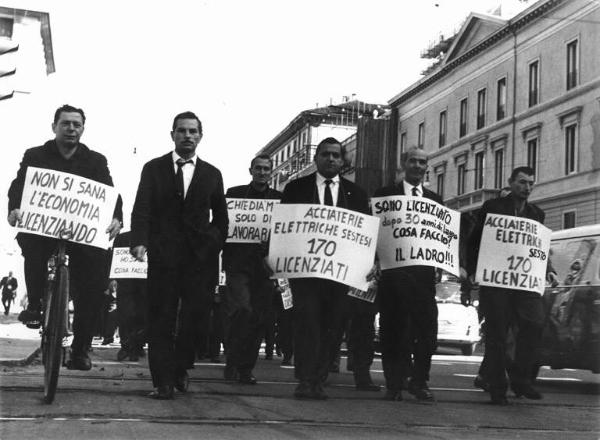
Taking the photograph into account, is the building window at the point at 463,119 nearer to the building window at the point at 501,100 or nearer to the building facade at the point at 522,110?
the building facade at the point at 522,110

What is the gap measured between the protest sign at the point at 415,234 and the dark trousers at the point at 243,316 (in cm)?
150

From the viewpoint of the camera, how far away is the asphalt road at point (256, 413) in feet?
16.4

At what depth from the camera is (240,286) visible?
873cm

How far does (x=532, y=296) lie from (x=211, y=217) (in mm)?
2838

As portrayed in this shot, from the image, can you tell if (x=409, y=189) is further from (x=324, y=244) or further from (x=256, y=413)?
(x=256, y=413)

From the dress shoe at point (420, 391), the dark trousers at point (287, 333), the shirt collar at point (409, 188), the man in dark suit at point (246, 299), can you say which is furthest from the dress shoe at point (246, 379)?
the dark trousers at point (287, 333)

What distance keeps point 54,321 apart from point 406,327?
111 inches

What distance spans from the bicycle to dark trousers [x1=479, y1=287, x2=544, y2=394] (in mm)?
3273

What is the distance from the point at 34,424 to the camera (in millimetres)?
4969

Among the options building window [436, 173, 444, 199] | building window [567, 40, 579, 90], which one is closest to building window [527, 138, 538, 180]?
building window [567, 40, 579, 90]

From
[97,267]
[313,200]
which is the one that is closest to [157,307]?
[97,267]

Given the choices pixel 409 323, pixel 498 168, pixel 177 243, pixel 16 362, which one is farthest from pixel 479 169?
pixel 177 243

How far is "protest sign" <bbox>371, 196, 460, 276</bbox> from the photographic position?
25.1ft

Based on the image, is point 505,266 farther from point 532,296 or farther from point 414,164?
point 414,164
